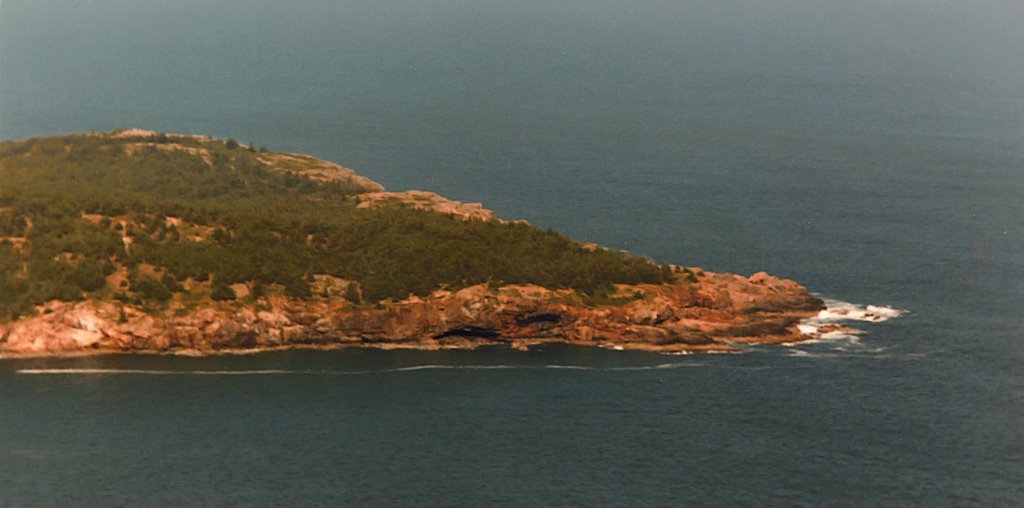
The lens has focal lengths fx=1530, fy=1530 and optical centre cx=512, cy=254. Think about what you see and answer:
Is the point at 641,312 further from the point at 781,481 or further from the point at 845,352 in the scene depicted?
the point at 781,481

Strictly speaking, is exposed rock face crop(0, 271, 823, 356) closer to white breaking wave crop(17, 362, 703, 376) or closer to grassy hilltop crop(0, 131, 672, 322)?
grassy hilltop crop(0, 131, 672, 322)

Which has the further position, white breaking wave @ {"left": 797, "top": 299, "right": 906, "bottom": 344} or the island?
white breaking wave @ {"left": 797, "top": 299, "right": 906, "bottom": 344}

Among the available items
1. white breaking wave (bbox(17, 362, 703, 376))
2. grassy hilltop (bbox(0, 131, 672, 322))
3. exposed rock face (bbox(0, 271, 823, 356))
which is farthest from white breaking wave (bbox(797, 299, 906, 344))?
white breaking wave (bbox(17, 362, 703, 376))

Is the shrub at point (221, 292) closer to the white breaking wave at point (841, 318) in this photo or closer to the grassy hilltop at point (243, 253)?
the grassy hilltop at point (243, 253)

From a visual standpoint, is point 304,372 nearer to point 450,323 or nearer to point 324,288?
point 324,288

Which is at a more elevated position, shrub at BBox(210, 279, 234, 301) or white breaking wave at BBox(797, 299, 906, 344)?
shrub at BBox(210, 279, 234, 301)

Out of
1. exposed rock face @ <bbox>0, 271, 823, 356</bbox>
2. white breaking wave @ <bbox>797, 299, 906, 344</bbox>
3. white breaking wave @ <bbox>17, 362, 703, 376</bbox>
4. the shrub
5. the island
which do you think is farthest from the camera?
white breaking wave @ <bbox>797, 299, 906, 344</bbox>

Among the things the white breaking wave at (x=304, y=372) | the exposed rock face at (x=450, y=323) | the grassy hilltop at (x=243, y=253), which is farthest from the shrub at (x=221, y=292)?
the white breaking wave at (x=304, y=372)
